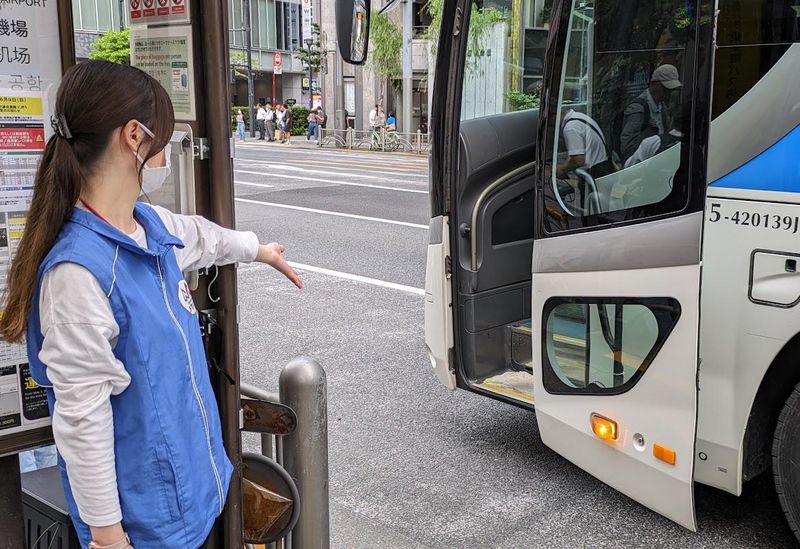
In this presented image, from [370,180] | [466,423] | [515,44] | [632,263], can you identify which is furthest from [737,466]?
[370,180]

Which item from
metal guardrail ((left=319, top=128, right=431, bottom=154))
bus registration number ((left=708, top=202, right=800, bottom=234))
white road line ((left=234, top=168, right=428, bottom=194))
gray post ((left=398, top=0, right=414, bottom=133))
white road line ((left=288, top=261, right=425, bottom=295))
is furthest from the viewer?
metal guardrail ((left=319, top=128, right=431, bottom=154))

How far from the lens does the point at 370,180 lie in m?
20.1

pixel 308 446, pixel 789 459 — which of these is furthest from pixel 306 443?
pixel 789 459

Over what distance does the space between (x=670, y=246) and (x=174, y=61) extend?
2.09 m

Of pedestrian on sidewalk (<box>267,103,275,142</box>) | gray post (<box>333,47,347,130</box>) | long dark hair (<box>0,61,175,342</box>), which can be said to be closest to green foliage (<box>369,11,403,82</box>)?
gray post (<box>333,47,347,130</box>)

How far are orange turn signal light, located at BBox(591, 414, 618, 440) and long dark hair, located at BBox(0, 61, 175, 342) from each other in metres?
2.65

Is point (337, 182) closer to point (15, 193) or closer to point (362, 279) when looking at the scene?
point (362, 279)

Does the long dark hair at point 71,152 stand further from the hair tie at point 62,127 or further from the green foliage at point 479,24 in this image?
the green foliage at point 479,24

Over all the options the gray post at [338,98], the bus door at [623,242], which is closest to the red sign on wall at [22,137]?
the bus door at [623,242]

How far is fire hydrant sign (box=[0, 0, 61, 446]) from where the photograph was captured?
2.14 m

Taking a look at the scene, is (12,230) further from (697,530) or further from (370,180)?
(370,180)

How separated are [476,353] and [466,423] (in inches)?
30.3

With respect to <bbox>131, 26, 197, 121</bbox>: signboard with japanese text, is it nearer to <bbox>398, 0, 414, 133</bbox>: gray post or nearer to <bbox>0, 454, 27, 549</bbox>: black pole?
<bbox>0, 454, 27, 549</bbox>: black pole

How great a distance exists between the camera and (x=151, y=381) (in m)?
1.93
